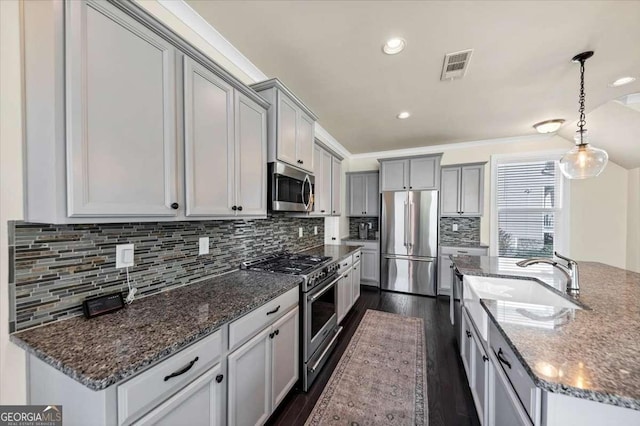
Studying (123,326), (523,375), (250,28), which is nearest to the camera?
(523,375)

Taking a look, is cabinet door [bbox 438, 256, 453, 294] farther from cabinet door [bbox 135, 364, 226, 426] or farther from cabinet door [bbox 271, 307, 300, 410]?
cabinet door [bbox 135, 364, 226, 426]

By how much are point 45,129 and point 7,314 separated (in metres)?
0.75

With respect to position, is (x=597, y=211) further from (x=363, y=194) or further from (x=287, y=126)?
(x=287, y=126)

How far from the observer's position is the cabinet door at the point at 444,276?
13.6 feet

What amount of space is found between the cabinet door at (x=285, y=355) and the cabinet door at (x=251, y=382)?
A: 67 millimetres

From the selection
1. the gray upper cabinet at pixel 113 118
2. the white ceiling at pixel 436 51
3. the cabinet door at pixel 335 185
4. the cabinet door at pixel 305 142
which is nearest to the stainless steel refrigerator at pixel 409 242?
the cabinet door at pixel 335 185

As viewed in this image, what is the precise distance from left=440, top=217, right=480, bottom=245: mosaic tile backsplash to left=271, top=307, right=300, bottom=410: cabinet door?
3630 mm

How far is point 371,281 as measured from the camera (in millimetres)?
4594

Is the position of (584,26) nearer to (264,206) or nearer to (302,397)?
(264,206)

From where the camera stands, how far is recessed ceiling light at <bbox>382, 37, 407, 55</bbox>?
1876mm

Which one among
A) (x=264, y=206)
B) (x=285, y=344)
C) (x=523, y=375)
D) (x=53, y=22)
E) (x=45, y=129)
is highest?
(x=53, y=22)

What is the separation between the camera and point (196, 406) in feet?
3.48

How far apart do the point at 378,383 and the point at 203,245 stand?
1825mm

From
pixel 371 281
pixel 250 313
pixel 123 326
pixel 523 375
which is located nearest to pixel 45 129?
pixel 123 326
